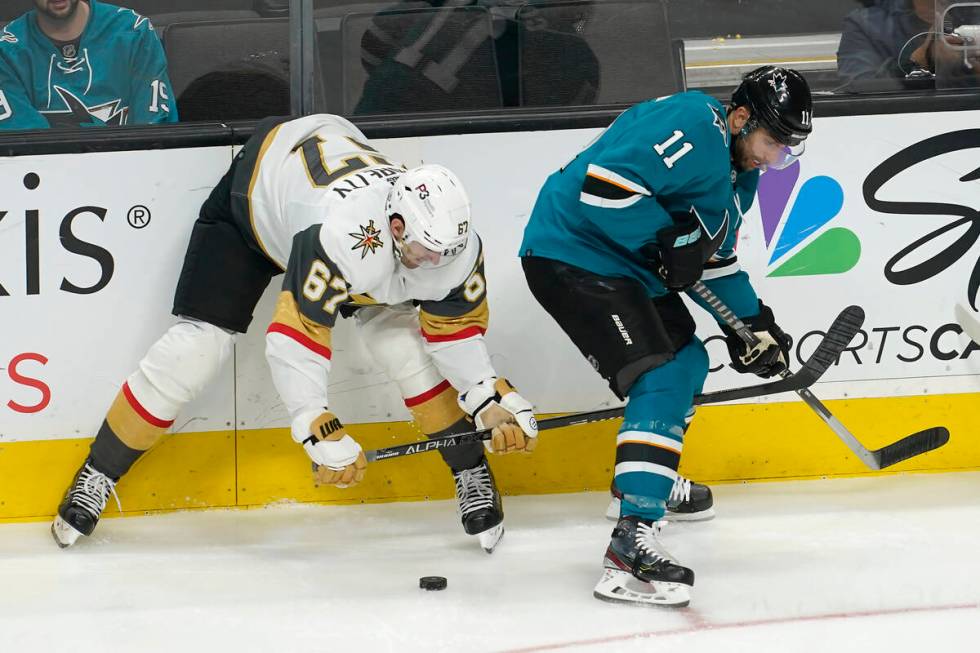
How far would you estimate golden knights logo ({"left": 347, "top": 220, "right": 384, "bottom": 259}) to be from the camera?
2.75 meters

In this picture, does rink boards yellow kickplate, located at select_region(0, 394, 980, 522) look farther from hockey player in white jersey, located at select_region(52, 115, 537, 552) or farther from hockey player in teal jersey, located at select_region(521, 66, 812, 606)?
hockey player in teal jersey, located at select_region(521, 66, 812, 606)

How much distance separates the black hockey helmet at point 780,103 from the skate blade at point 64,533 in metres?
2.02

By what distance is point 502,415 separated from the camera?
2941mm

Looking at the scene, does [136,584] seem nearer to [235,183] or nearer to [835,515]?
[235,183]

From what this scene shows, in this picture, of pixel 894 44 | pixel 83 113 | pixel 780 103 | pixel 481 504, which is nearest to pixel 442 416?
pixel 481 504

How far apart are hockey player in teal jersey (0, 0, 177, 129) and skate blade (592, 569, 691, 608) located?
175 centimetres

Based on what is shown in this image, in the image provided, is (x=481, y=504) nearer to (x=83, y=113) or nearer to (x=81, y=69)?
(x=83, y=113)

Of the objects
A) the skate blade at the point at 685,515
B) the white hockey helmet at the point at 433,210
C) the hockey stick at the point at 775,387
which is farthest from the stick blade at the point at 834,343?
the white hockey helmet at the point at 433,210

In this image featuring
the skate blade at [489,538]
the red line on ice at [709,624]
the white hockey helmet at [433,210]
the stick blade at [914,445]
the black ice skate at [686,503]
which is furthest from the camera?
the black ice skate at [686,503]

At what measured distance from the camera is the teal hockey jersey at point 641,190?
271 cm

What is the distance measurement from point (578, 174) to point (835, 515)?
120 cm

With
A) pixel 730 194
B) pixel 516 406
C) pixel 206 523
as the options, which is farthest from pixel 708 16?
pixel 206 523

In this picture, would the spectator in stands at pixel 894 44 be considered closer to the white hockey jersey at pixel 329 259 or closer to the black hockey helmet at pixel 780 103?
the black hockey helmet at pixel 780 103

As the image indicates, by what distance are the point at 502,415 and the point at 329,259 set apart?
58cm
